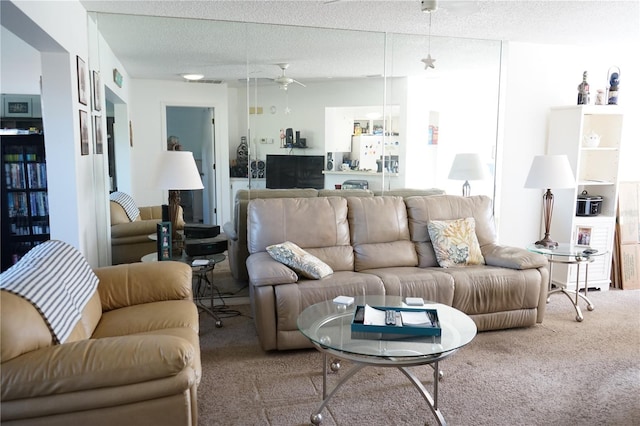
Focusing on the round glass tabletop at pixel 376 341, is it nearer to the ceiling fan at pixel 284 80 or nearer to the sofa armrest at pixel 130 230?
the sofa armrest at pixel 130 230

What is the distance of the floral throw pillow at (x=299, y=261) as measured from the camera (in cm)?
324

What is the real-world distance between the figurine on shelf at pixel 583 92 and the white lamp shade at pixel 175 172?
3745 millimetres

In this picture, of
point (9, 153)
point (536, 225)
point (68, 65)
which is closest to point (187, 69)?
point (68, 65)

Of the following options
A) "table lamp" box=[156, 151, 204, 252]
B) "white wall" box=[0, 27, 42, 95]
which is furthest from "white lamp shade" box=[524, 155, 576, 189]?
"white wall" box=[0, 27, 42, 95]

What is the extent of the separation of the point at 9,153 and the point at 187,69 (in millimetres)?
2408

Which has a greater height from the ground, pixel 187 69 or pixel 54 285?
pixel 187 69

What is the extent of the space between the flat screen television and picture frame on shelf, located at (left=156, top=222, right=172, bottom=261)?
1097 mm

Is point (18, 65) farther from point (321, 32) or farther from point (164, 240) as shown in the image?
point (321, 32)

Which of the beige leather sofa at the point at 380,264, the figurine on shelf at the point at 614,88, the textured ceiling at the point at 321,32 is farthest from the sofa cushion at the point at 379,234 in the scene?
the figurine on shelf at the point at 614,88

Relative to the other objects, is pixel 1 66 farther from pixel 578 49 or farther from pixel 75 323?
pixel 578 49

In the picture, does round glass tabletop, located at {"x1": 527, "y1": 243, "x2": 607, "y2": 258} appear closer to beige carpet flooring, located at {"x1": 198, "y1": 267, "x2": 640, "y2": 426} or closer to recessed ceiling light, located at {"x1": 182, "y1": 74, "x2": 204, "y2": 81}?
beige carpet flooring, located at {"x1": 198, "y1": 267, "x2": 640, "y2": 426}

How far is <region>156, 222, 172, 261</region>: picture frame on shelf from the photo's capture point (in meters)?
3.55

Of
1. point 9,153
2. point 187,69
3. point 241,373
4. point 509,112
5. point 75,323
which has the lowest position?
point 241,373

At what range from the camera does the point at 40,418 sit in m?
1.73
